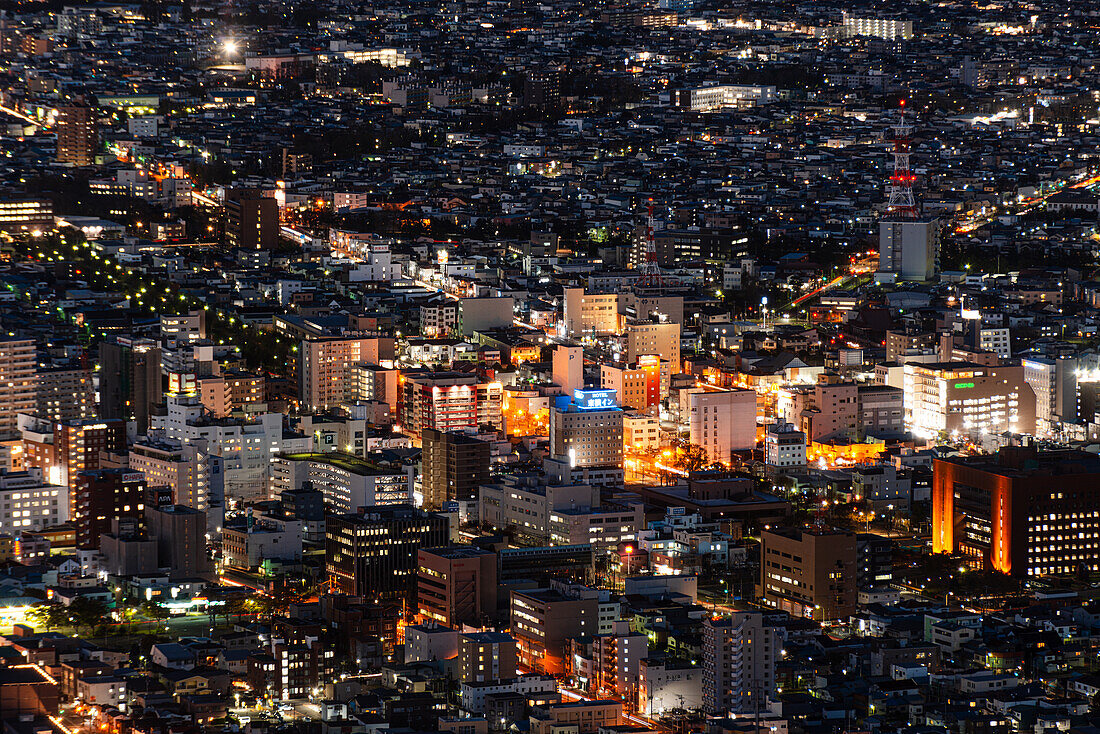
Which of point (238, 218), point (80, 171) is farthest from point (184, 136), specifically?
point (238, 218)

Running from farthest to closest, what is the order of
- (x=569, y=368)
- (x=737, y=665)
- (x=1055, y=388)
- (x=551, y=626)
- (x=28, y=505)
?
(x=569, y=368) < (x=1055, y=388) < (x=28, y=505) < (x=551, y=626) < (x=737, y=665)

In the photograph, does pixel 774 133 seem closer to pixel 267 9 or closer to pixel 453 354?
pixel 267 9

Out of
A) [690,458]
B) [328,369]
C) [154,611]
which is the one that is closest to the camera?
[154,611]

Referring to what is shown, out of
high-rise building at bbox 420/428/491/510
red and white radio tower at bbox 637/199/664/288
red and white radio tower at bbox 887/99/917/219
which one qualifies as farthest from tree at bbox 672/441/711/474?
red and white radio tower at bbox 887/99/917/219

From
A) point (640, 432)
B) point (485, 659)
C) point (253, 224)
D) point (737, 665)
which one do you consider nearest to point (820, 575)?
point (737, 665)

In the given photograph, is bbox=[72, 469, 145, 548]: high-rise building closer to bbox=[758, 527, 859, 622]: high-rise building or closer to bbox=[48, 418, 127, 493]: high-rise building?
bbox=[48, 418, 127, 493]: high-rise building

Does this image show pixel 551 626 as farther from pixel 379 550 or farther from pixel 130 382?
pixel 130 382
